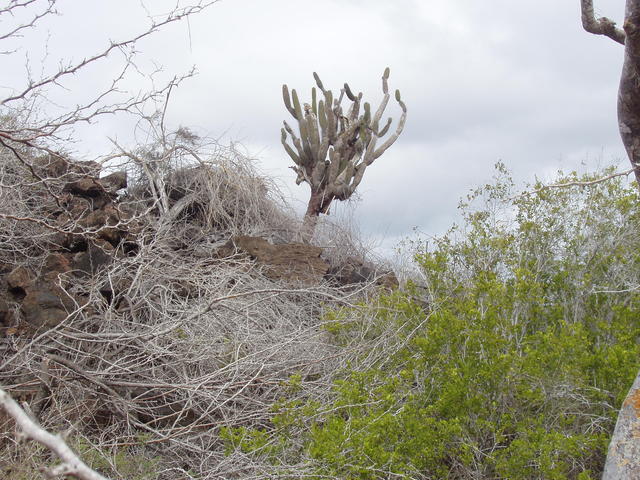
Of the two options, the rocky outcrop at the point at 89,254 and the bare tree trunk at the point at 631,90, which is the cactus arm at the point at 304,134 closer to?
the rocky outcrop at the point at 89,254

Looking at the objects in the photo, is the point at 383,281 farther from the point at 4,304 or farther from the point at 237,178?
the point at 4,304

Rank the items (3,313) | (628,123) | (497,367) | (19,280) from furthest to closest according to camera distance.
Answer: (19,280), (3,313), (497,367), (628,123)

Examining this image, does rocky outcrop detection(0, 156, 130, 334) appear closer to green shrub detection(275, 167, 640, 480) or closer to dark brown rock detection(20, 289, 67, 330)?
dark brown rock detection(20, 289, 67, 330)

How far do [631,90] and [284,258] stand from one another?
5581 mm

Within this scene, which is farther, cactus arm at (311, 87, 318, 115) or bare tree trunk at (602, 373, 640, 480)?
cactus arm at (311, 87, 318, 115)

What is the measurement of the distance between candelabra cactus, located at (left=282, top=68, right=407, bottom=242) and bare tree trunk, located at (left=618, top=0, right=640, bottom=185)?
8921 millimetres

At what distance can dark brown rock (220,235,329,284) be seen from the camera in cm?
934

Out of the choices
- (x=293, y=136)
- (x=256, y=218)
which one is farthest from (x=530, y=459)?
(x=293, y=136)

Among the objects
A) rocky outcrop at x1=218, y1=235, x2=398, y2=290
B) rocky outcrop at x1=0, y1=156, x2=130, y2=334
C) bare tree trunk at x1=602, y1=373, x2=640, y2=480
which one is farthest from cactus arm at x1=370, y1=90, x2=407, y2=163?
bare tree trunk at x1=602, y1=373, x2=640, y2=480

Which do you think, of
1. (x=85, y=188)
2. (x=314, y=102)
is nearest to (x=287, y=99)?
(x=314, y=102)

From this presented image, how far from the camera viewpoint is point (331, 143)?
14.4 meters

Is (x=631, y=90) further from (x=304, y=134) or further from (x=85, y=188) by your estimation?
(x=304, y=134)

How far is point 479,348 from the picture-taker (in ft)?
20.4

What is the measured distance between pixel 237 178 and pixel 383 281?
304cm
